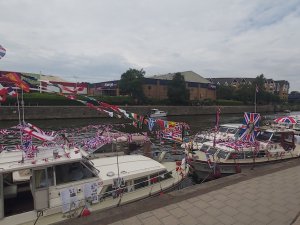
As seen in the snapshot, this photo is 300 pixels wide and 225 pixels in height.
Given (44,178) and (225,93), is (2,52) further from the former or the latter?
(225,93)

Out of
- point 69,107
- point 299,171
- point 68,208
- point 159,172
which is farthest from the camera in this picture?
point 69,107

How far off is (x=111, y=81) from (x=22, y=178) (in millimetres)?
78599

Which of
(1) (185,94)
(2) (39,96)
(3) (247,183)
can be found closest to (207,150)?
(3) (247,183)

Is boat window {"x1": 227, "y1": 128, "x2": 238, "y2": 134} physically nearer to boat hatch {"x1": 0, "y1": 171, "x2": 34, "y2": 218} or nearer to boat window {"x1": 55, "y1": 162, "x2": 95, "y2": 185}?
boat window {"x1": 55, "y1": 162, "x2": 95, "y2": 185}

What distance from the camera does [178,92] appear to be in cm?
7662

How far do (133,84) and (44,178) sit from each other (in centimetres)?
6359

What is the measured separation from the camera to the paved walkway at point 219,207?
7.56 m

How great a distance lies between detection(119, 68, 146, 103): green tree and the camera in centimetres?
7200

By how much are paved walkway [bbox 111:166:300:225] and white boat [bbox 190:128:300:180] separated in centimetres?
622

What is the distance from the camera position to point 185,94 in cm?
7756

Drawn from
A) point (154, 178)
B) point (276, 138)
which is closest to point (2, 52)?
point (154, 178)

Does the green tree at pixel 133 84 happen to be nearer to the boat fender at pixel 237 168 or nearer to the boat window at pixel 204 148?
the boat window at pixel 204 148

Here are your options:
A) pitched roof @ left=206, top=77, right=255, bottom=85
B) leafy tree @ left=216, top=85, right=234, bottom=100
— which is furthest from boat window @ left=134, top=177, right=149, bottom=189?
pitched roof @ left=206, top=77, right=255, bottom=85

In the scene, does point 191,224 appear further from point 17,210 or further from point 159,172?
point 17,210
